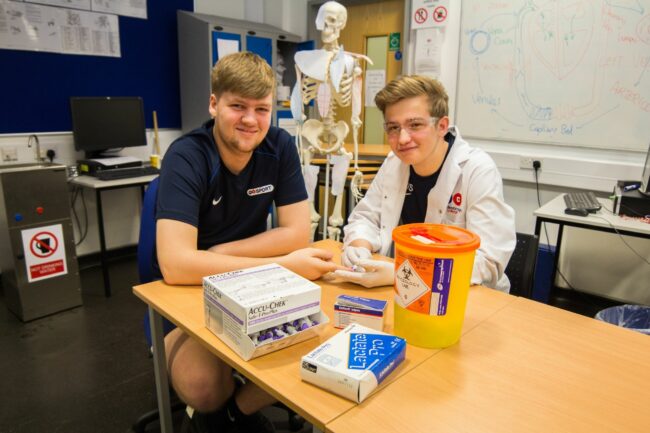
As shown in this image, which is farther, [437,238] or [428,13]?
[428,13]

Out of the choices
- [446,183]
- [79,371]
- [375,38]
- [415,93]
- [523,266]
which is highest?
[375,38]

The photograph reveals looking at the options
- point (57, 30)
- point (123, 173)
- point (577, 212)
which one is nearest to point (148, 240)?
point (123, 173)

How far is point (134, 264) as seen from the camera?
391 centimetres

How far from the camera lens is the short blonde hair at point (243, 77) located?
139 cm

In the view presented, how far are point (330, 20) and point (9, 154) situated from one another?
96.5 inches

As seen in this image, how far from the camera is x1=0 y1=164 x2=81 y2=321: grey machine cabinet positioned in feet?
8.96

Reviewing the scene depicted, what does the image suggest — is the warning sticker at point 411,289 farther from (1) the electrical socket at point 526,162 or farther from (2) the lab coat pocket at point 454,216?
(1) the electrical socket at point 526,162

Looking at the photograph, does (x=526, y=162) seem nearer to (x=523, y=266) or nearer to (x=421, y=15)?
(x=421, y=15)

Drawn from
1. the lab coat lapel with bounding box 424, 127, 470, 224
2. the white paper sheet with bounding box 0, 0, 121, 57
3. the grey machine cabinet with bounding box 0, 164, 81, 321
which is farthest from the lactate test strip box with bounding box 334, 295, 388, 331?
the white paper sheet with bounding box 0, 0, 121, 57

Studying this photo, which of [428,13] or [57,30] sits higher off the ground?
[428,13]

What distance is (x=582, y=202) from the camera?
102 inches

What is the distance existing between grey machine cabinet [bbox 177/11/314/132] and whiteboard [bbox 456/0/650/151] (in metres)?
1.74

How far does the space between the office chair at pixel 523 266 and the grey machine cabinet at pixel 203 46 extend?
2906 millimetres

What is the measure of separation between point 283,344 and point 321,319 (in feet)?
0.35
